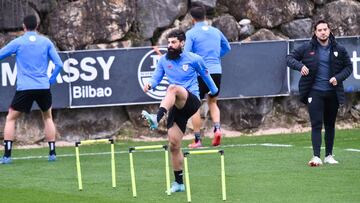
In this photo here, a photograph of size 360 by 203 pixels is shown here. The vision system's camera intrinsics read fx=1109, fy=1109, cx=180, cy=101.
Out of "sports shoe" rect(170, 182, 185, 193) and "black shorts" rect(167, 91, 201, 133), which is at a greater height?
"black shorts" rect(167, 91, 201, 133)

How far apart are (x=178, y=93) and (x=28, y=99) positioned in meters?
4.52

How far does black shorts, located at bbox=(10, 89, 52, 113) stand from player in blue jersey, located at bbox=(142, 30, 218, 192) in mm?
3696

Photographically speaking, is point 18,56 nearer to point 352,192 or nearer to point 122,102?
point 122,102

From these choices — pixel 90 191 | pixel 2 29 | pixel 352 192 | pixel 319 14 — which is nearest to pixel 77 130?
pixel 2 29

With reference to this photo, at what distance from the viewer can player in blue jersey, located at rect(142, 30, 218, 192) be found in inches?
502

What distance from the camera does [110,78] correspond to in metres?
20.6

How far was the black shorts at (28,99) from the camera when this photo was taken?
16672 mm

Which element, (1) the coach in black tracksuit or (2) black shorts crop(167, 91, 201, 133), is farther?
(1) the coach in black tracksuit

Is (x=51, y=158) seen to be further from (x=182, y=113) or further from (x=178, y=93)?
(x=178, y=93)

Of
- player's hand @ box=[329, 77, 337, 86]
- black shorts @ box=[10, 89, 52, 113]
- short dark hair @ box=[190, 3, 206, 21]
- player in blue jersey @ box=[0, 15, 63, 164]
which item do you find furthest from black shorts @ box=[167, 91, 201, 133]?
short dark hair @ box=[190, 3, 206, 21]

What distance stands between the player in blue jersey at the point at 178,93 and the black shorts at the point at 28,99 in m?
3.70

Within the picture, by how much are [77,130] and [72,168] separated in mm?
5383

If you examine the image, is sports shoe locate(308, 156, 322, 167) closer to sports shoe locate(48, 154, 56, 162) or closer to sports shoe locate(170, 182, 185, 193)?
sports shoe locate(170, 182, 185, 193)

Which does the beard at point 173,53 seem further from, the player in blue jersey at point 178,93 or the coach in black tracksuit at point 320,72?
the coach in black tracksuit at point 320,72
